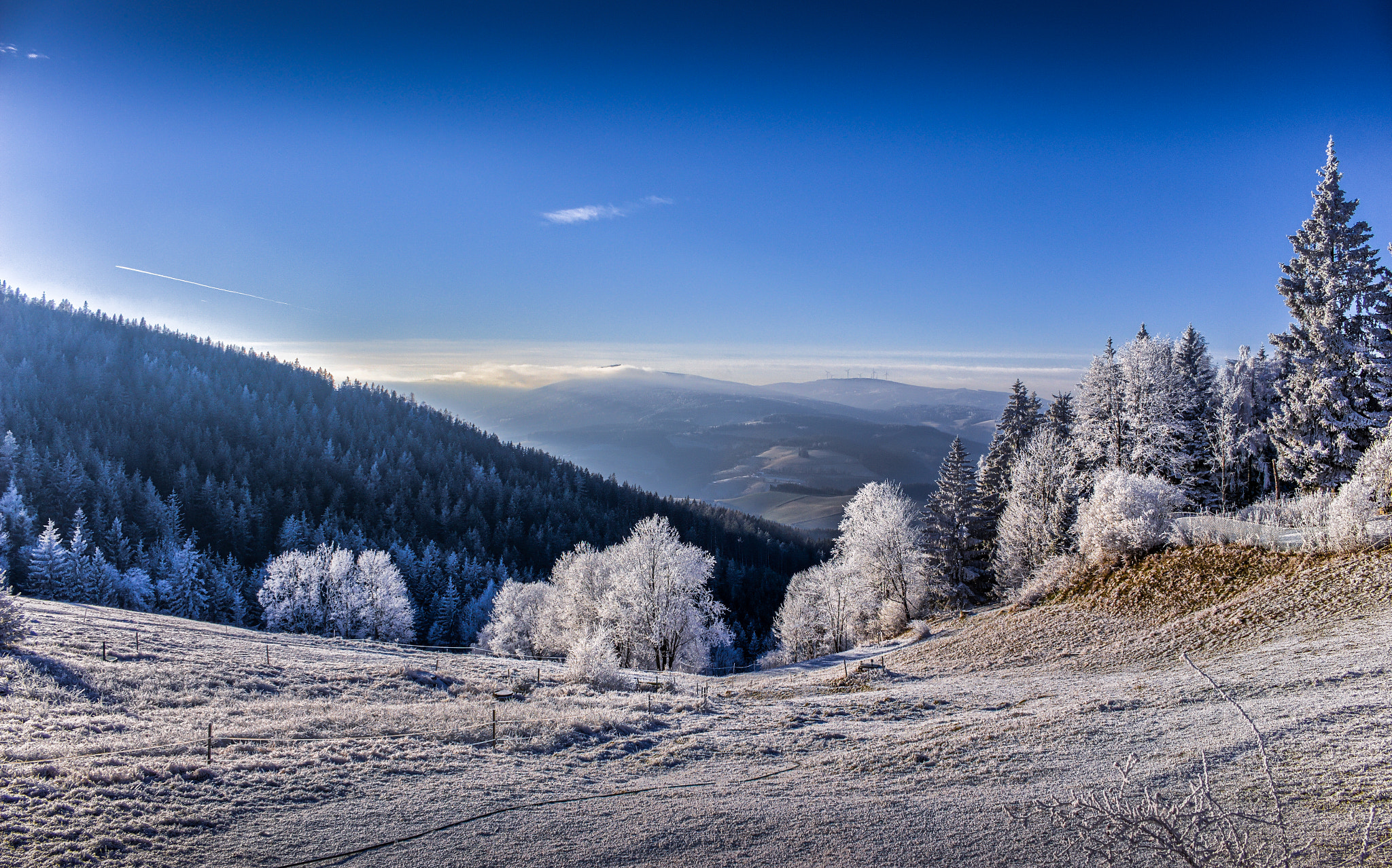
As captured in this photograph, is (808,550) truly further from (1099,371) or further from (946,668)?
(946,668)

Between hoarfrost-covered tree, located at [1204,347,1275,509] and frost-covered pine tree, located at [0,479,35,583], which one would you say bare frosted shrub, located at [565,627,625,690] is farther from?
frost-covered pine tree, located at [0,479,35,583]

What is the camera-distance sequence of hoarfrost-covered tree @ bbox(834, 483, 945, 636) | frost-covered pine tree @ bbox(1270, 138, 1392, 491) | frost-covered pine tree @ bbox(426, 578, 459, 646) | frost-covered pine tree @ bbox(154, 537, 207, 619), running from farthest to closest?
1. frost-covered pine tree @ bbox(426, 578, 459, 646)
2. frost-covered pine tree @ bbox(154, 537, 207, 619)
3. hoarfrost-covered tree @ bbox(834, 483, 945, 636)
4. frost-covered pine tree @ bbox(1270, 138, 1392, 491)

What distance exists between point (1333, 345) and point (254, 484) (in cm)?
15069

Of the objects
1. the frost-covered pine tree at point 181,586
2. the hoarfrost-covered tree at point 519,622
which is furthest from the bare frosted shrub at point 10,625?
the frost-covered pine tree at point 181,586

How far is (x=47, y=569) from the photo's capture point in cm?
5622

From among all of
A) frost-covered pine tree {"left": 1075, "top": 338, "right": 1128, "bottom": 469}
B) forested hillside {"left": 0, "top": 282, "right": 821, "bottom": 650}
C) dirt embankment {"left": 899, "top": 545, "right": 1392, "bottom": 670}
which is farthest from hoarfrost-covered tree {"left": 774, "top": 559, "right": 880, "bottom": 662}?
forested hillside {"left": 0, "top": 282, "right": 821, "bottom": 650}

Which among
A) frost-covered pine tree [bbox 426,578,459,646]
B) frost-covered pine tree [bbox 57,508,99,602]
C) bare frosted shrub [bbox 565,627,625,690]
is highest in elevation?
bare frosted shrub [bbox 565,627,625,690]

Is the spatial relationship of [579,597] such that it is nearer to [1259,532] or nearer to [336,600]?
[336,600]

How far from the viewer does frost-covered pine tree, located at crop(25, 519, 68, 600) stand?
183 feet

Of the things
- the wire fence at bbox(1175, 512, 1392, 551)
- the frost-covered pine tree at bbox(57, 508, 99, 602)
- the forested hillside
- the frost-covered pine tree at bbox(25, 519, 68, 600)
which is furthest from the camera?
the forested hillside

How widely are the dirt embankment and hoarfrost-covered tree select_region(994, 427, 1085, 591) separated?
586 centimetres

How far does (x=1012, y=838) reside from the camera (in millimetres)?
9875

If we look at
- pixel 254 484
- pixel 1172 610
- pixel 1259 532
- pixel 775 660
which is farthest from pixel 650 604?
pixel 254 484

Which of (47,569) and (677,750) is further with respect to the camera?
(47,569)
